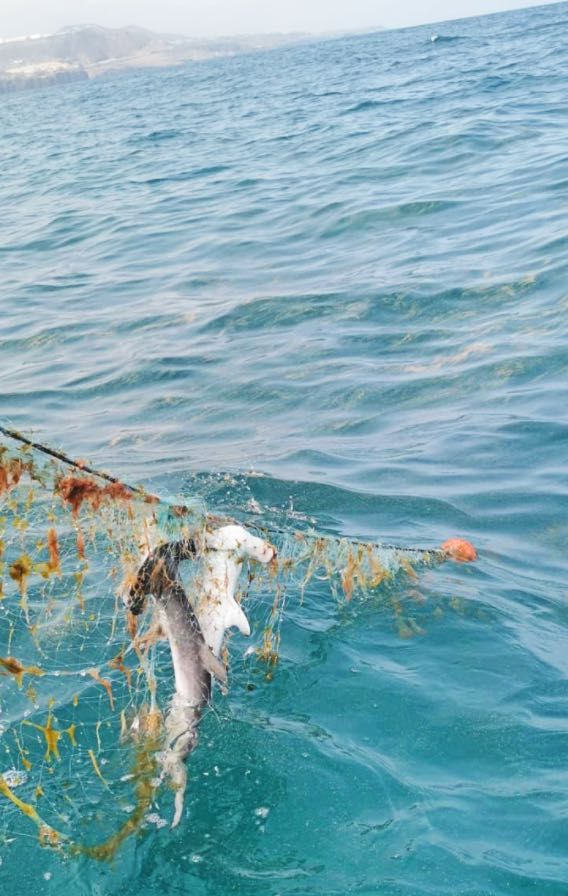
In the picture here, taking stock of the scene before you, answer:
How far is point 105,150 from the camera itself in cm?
3938

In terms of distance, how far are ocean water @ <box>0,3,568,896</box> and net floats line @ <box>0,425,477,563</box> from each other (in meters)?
0.22

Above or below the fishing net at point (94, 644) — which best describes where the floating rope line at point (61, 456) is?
above

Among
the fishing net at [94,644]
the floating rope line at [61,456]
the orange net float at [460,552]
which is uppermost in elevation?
the floating rope line at [61,456]

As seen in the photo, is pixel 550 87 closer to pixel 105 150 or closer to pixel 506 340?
pixel 105 150

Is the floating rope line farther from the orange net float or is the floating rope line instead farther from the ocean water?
the orange net float

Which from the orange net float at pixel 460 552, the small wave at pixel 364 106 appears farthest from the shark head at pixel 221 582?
the small wave at pixel 364 106

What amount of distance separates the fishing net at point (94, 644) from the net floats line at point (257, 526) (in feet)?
0.07

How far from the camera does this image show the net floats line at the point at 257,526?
5059 mm

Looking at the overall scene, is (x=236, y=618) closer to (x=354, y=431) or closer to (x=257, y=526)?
(x=257, y=526)

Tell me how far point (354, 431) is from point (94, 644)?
5066 mm

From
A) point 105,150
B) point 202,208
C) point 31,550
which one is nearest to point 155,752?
point 31,550

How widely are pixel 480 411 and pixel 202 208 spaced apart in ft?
50.4

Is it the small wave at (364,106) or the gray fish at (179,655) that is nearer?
the gray fish at (179,655)

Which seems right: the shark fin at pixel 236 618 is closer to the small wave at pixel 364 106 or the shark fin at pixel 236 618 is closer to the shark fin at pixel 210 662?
the shark fin at pixel 210 662
